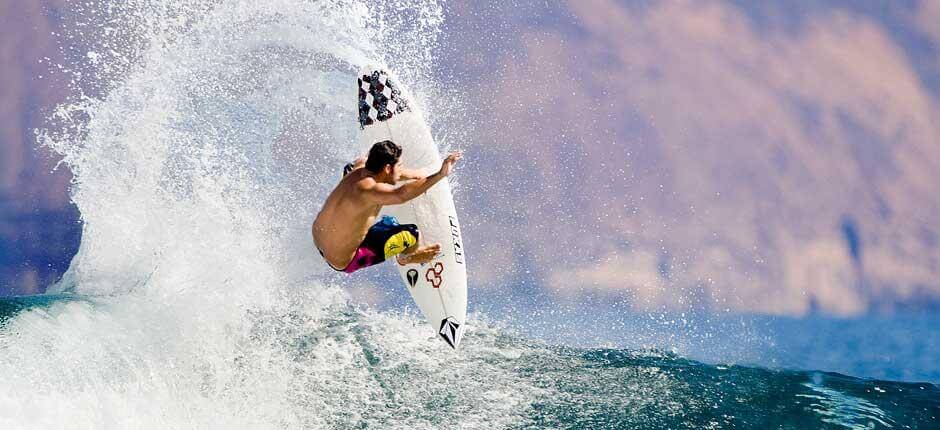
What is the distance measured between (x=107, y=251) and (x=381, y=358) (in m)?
3.91

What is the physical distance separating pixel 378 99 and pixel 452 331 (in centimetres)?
257

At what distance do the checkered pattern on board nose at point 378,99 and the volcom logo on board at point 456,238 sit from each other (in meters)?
1.31

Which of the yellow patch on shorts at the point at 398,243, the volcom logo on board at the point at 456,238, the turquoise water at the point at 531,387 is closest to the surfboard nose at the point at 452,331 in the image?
the volcom logo on board at the point at 456,238

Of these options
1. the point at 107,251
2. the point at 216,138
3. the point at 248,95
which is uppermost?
the point at 248,95

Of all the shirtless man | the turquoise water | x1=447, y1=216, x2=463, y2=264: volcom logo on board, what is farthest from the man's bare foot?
the turquoise water

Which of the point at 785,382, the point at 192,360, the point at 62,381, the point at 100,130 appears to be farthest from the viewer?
the point at 785,382

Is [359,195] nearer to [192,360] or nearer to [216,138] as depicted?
[192,360]

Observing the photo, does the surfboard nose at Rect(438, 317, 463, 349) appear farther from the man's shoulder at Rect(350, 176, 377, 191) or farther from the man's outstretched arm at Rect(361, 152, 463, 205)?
the man's shoulder at Rect(350, 176, 377, 191)

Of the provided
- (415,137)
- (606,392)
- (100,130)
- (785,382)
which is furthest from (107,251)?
(785,382)

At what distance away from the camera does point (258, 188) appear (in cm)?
878

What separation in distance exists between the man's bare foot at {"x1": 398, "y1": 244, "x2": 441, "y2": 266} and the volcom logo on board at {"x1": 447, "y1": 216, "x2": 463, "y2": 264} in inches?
16.5

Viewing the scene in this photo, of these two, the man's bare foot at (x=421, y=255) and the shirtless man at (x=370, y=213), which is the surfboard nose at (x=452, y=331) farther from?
the shirtless man at (x=370, y=213)

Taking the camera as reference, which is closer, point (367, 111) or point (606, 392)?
point (367, 111)

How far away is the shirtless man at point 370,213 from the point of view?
5.57 metres
